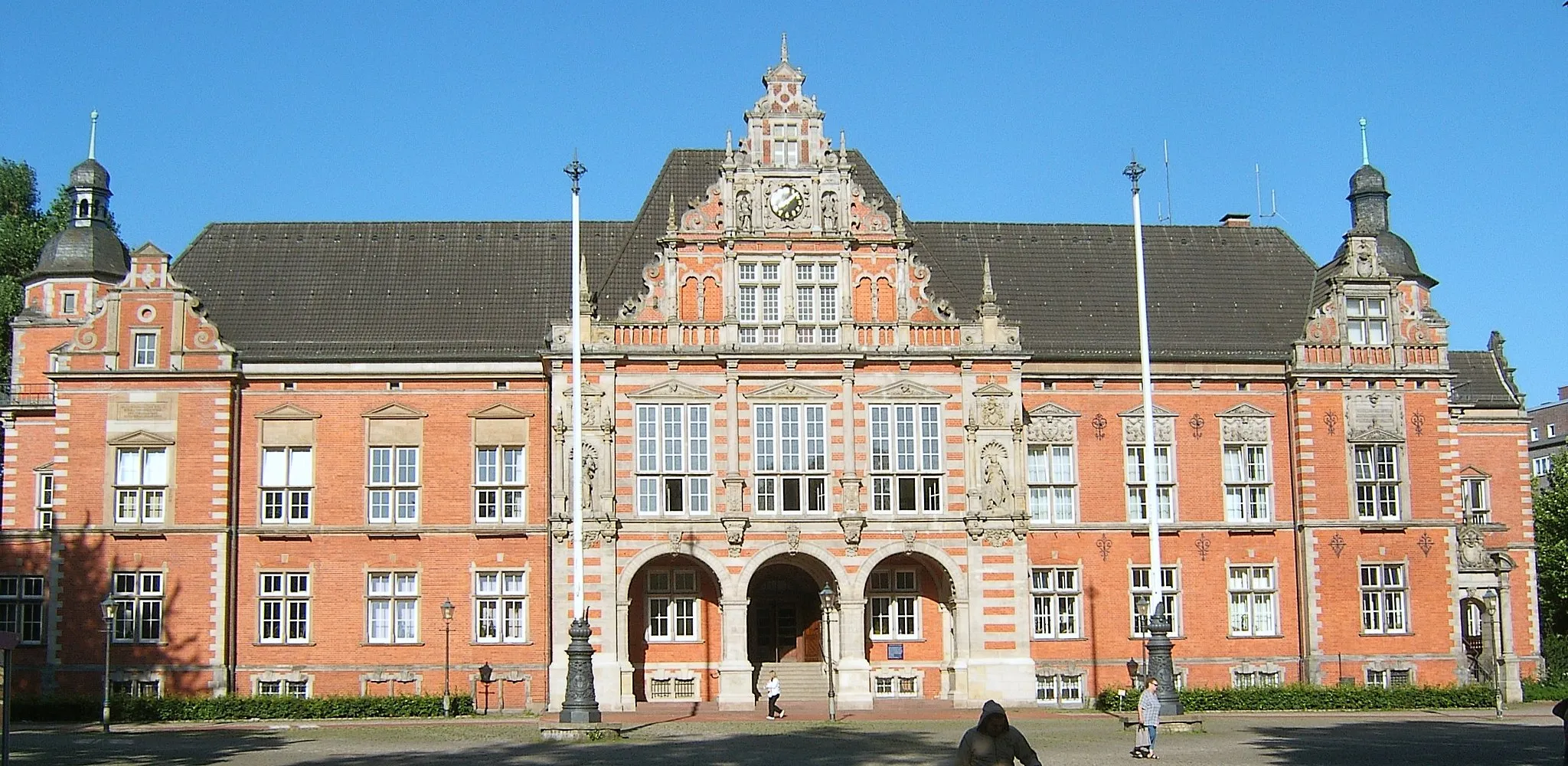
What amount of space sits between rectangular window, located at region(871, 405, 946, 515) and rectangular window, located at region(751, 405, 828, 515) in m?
A: 1.55

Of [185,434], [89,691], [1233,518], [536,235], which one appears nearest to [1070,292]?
[1233,518]

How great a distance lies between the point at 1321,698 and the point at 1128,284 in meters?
15.4

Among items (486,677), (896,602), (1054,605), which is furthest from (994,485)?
(486,677)

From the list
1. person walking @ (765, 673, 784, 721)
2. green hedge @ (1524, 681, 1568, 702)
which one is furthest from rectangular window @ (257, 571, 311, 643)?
green hedge @ (1524, 681, 1568, 702)

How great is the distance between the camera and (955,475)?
47.7 meters

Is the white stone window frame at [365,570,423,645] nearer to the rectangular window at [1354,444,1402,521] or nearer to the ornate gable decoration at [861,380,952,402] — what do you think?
the ornate gable decoration at [861,380,952,402]

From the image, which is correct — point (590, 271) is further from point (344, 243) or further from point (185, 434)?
point (185, 434)

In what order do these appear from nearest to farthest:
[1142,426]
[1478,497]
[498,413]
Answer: [498,413] → [1142,426] → [1478,497]

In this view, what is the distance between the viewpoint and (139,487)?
4828 centimetres

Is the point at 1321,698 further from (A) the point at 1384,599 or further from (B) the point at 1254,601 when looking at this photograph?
(A) the point at 1384,599

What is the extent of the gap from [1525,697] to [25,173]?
204ft

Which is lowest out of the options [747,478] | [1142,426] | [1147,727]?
[1147,727]

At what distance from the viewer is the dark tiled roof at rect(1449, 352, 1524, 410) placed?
5788cm

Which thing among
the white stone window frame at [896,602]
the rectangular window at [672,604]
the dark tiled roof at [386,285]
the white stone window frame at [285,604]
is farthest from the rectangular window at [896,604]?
the white stone window frame at [285,604]
